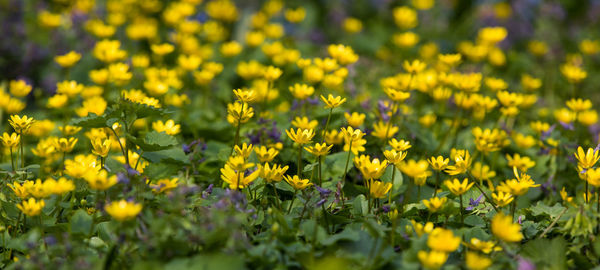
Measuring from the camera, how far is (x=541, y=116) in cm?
371

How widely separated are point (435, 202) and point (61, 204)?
1.33 m

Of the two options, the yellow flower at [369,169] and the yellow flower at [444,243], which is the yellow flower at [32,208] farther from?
the yellow flower at [444,243]

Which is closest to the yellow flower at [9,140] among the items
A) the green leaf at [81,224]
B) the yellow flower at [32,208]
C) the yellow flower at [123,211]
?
the yellow flower at [32,208]

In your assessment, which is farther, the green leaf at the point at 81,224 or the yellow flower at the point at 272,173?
the yellow flower at the point at 272,173

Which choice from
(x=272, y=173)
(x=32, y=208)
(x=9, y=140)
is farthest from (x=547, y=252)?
(x=9, y=140)

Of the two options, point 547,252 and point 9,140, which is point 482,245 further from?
point 9,140

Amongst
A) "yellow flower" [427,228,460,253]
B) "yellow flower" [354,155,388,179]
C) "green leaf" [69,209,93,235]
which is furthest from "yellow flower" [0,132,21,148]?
"yellow flower" [427,228,460,253]

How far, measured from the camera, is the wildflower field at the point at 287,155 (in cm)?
170

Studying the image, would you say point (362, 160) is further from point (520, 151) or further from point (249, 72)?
point (249, 72)

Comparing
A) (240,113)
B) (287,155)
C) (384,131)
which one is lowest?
(287,155)

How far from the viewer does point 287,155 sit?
2611 mm

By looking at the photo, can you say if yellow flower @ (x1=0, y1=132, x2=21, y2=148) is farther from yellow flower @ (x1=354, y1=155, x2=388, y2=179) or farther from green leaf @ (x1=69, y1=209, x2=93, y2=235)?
yellow flower @ (x1=354, y1=155, x2=388, y2=179)

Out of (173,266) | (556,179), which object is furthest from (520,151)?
(173,266)

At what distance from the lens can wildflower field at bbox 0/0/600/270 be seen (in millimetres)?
1704
